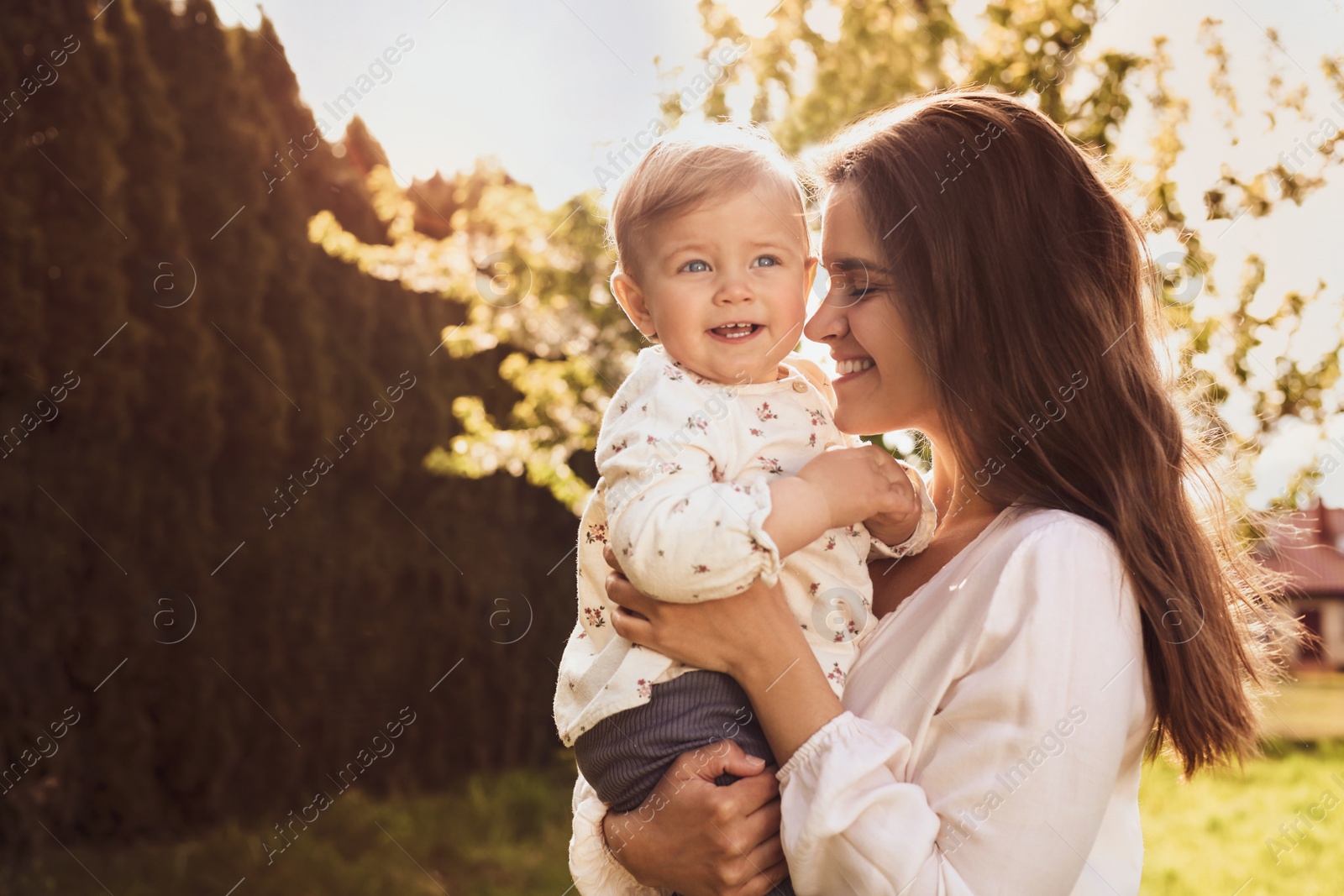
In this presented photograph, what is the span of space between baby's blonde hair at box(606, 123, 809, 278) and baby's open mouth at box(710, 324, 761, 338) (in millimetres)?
203

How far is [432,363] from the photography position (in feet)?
21.7

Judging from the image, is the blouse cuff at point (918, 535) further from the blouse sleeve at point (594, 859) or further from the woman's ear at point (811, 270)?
the blouse sleeve at point (594, 859)

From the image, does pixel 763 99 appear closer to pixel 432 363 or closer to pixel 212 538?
pixel 432 363

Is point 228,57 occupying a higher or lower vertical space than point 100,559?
higher

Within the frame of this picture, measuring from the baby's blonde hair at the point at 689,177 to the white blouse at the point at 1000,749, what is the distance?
0.79m

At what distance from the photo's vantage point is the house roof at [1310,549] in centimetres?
330

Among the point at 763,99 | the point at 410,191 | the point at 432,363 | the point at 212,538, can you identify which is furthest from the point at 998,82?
the point at 212,538

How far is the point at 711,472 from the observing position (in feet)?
6.16

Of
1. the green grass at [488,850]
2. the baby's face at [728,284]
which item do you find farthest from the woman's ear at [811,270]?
the green grass at [488,850]

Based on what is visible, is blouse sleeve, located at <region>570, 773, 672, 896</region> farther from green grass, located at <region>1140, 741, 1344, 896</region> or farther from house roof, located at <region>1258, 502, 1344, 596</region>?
green grass, located at <region>1140, 741, 1344, 896</region>

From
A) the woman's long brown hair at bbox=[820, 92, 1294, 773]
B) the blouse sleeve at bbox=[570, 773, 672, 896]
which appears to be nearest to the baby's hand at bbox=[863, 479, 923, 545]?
the woman's long brown hair at bbox=[820, 92, 1294, 773]

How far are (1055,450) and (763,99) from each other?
149 inches

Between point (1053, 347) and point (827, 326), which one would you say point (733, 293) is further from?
point (1053, 347)

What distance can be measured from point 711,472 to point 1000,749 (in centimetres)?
65
